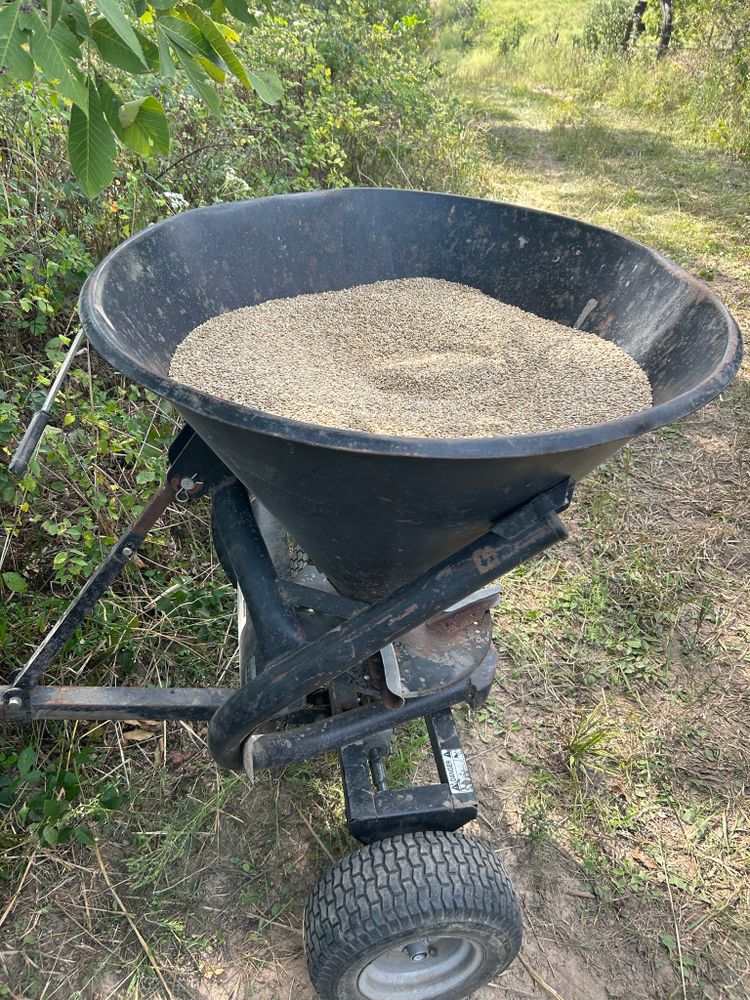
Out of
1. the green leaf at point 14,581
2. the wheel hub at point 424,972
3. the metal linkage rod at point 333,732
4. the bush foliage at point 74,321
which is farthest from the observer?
the bush foliage at point 74,321

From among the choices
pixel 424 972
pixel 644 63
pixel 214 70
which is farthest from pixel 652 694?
pixel 644 63

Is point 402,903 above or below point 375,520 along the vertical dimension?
below

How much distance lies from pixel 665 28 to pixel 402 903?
11.8 m

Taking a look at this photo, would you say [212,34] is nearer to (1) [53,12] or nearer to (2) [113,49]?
(2) [113,49]

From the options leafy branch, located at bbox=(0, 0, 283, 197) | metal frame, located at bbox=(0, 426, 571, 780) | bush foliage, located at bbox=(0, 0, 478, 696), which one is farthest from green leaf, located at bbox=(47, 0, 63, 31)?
metal frame, located at bbox=(0, 426, 571, 780)

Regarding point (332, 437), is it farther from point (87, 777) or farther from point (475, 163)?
point (475, 163)

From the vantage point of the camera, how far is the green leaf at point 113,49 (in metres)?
0.99

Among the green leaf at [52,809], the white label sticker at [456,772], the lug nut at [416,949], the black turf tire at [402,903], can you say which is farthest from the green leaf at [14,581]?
the lug nut at [416,949]

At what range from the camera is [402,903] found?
1.33 meters

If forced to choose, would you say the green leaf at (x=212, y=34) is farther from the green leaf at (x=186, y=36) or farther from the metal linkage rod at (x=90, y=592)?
the metal linkage rod at (x=90, y=592)

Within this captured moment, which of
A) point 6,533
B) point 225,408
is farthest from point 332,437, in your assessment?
point 6,533

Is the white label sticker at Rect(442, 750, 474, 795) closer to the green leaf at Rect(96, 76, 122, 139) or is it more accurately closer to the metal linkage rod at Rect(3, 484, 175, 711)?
the metal linkage rod at Rect(3, 484, 175, 711)

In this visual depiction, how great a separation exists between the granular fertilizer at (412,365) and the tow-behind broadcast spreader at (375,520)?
72 millimetres

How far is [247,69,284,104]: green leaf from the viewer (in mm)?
1200
